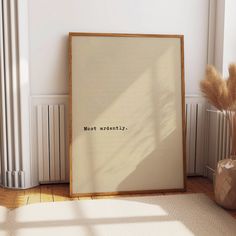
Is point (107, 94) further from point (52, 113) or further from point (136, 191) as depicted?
point (136, 191)

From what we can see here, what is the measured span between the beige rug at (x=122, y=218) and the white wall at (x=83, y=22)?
1.13 meters

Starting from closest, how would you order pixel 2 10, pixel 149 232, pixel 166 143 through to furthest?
pixel 149 232 → pixel 2 10 → pixel 166 143

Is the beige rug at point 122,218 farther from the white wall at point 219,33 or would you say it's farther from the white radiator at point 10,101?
the white wall at point 219,33

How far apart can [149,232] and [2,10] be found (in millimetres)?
2222

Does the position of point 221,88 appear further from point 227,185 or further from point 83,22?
point 83,22

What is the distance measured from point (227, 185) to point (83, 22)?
1.89 metres

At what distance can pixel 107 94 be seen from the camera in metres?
3.30

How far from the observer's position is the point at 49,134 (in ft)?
11.2

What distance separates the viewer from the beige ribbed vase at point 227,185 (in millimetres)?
2875

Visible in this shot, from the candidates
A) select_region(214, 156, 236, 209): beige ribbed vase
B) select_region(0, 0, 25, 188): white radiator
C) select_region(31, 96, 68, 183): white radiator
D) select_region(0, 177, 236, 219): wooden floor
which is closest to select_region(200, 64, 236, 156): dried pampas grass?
select_region(214, 156, 236, 209): beige ribbed vase

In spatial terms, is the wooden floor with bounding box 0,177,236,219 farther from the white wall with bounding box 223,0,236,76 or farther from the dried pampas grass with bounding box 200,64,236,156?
the white wall with bounding box 223,0,236,76

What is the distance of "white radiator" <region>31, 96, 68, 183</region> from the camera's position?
11.1 feet

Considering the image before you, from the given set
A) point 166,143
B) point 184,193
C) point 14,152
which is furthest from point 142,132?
point 14,152

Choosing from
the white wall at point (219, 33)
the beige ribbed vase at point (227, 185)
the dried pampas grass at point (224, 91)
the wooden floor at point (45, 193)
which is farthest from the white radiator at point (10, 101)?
the white wall at point (219, 33)
